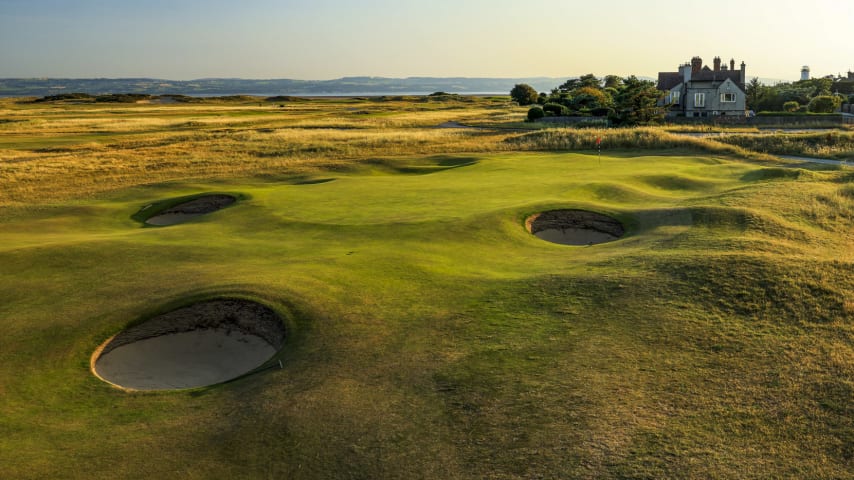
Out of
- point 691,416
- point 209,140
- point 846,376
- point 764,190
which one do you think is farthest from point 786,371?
point 209,140

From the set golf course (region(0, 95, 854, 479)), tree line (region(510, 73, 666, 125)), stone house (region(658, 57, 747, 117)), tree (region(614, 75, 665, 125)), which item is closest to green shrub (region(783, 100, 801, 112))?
stone house (region(658, 57, 747, 117))

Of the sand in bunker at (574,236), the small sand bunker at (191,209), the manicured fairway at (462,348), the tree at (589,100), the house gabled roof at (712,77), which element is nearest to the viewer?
the manicured fairway at (462,348)

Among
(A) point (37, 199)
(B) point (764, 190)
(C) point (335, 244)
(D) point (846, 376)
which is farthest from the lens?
(A) point (37, 199)

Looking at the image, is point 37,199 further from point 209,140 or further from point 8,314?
point 209,140

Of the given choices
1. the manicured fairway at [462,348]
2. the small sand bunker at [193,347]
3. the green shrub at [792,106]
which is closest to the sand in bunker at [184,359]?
the small sand bunker at [193,347]

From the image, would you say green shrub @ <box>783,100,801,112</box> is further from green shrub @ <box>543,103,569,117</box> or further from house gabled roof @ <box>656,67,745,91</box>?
green shrub @ <box>543,103,569,117</box>

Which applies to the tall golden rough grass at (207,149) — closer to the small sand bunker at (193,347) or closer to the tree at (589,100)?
the tree at (589,100)
